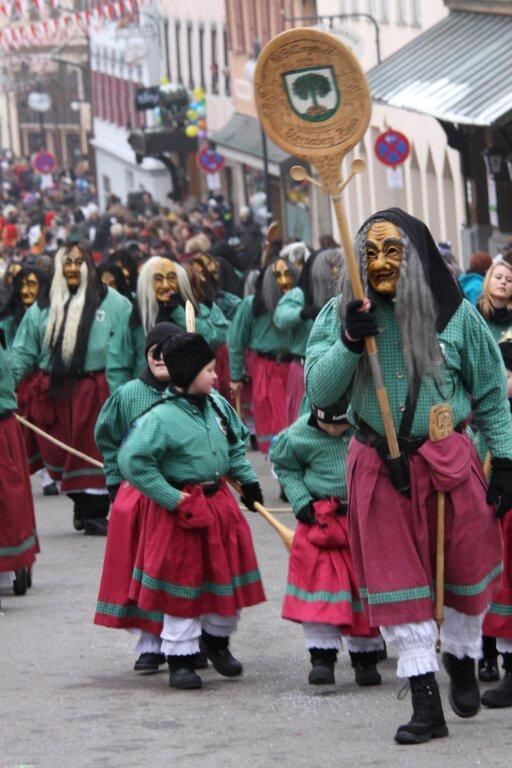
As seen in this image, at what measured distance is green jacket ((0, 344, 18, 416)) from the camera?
10.9 metres

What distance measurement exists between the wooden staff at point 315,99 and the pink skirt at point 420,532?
86 cm

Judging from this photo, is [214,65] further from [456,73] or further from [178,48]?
[456,73]

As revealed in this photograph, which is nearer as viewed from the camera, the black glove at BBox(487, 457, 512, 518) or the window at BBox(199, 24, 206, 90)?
the black glove at BBox(487, 457, 512, 518)

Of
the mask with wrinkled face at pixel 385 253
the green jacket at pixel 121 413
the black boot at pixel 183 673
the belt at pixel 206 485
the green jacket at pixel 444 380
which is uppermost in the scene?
the mask with wrinkled face at pixel 385 253

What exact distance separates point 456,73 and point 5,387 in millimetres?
16119

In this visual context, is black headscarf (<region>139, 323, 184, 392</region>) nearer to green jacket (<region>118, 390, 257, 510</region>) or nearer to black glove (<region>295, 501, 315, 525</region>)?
green jacket (<region>118, 390, 257, 510</region>)

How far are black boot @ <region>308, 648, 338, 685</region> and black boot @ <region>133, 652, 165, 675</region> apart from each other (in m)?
0.73

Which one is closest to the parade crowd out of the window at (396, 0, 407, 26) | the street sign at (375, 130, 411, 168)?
the street sign at (375, 130, 411, 168)

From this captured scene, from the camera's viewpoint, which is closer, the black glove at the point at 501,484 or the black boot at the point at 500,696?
the black glove at the point at 501,484

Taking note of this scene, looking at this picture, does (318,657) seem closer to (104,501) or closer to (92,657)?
(92,657)

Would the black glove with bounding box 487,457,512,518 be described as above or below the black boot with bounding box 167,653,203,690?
above

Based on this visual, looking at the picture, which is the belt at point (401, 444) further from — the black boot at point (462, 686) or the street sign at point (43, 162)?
the street sign at point (43, 162)

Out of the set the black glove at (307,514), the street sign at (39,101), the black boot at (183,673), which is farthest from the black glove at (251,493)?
the street sign at (39,101)

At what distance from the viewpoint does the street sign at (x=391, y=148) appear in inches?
1034
